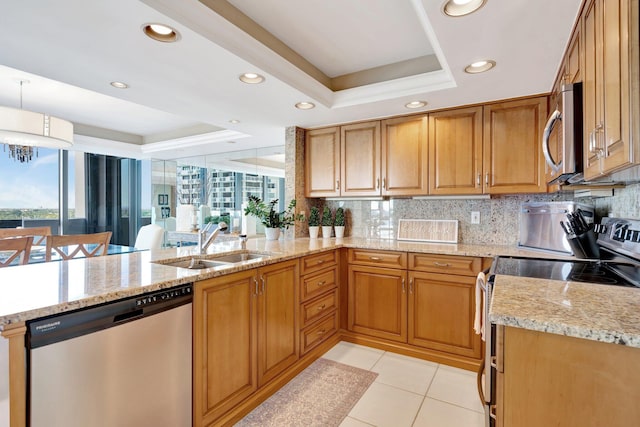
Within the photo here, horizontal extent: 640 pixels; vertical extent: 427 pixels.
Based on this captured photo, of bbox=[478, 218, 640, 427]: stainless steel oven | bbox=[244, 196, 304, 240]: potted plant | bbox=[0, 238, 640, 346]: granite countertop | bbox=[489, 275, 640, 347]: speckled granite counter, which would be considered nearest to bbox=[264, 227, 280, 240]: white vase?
bbox=[244, 196, 304, 240]: potted plant

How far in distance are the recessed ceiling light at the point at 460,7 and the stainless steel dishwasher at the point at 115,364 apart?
180cm

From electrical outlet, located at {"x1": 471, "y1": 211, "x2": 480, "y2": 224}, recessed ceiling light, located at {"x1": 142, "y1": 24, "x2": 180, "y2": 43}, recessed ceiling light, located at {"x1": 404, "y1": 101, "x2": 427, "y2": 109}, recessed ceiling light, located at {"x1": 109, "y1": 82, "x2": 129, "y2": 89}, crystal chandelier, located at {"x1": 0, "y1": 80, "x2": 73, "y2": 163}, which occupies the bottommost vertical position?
electrical outlet, located at {"x1": 471, "y1": 211, "x2": 480, "y2": 224}

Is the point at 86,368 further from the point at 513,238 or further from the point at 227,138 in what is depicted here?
the point at 227,138

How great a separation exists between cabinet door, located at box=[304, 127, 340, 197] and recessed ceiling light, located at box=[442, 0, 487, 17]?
1970 millimetres

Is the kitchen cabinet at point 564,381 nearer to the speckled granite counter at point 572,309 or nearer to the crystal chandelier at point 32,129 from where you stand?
the speckled granite counter at point 572,309

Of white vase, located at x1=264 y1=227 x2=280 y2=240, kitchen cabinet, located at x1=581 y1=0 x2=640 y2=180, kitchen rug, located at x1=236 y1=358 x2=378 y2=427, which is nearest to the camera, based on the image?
kitchen cabinet, located at x1=581 y1=0 x2=640 y2=180

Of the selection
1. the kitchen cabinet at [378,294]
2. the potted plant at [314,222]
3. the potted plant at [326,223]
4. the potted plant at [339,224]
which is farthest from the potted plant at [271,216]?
the kitchen cabinet at [378,294]

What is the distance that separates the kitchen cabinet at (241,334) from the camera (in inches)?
65.6

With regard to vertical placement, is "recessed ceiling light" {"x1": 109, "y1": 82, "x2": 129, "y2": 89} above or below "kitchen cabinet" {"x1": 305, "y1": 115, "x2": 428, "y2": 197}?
above

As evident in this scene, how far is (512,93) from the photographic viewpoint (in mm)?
2467

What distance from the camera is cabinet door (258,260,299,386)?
6.85 feet

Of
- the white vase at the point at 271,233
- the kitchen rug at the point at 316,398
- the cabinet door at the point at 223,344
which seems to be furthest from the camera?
the white vase at the point at 271,233

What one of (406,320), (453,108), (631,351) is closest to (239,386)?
(406,320)

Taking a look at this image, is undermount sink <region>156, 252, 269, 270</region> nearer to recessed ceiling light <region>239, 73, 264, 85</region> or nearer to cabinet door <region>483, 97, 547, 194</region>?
recessed ceiling light <region>239, 73, 264, 85</region>
